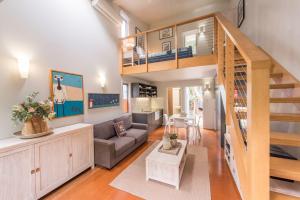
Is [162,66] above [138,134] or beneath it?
above

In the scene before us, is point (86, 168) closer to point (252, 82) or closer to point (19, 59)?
point (19, 59)

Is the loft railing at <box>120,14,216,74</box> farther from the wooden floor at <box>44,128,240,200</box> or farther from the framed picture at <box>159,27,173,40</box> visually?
the wooden floor at <box>44,128,240,200</box>

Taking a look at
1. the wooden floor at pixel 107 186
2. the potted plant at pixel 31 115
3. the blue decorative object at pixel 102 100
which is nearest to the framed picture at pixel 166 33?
the blue decorative object at pixel 102 100

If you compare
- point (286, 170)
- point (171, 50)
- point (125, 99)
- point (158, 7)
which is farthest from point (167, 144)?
point (158, 7)

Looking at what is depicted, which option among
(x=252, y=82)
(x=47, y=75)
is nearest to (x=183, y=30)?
(x=47, y=75)

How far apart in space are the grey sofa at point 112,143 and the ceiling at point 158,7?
424cm

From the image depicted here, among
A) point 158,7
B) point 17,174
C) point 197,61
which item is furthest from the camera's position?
point 158,7

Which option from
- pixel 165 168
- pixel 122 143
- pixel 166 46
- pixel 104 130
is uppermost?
pixel 166 46

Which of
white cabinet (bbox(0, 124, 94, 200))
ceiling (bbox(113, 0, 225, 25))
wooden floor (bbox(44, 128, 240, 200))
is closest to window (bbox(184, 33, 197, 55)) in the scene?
ceiling (bbox(113, 0, 225, 25))

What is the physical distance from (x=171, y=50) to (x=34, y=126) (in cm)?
374

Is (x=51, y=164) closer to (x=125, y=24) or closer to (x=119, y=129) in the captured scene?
(x=119, y=129)

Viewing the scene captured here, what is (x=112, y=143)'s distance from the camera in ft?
8.80

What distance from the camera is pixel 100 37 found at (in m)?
3.74

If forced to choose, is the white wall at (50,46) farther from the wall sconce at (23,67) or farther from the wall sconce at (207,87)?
the wall sconce at (207,87)
